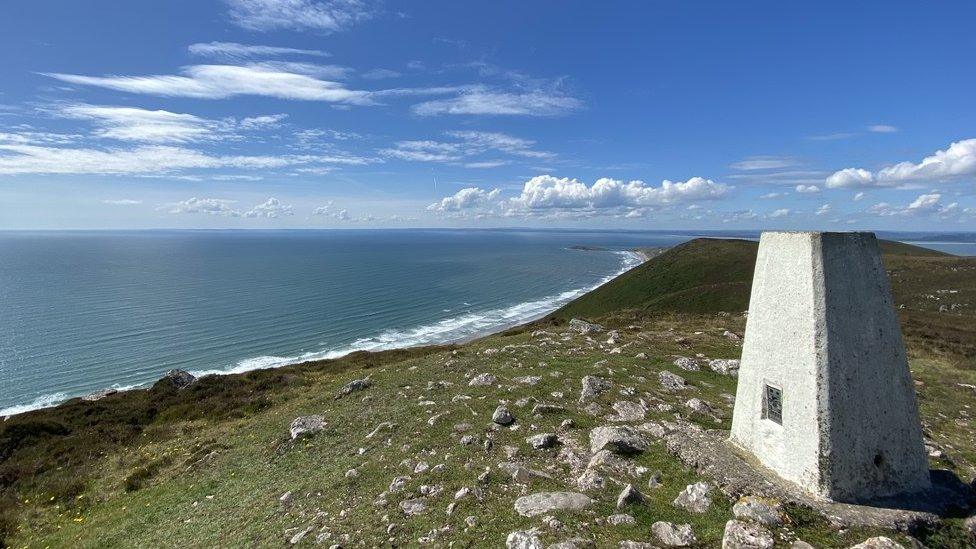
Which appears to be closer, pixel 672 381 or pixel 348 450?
pixel 348 450

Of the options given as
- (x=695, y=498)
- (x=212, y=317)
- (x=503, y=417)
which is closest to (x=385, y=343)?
(x=212, y=317)

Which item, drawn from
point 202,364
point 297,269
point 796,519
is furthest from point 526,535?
point 297,269

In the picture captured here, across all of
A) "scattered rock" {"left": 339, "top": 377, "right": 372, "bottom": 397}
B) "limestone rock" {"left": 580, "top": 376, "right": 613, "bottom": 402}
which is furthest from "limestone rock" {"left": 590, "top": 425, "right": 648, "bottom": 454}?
"scattered rock" {"left": 339, "top": 377, "right": 372, "bottom": 397}

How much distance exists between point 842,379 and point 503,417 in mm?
10909

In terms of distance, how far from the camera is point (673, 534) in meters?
9.87

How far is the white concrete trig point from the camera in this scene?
428 inches

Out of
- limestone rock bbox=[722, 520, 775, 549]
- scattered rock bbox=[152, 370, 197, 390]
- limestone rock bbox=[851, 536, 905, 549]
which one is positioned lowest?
scattered rock bbox=[152, 370, 197, 390]

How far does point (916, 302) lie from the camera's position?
67938 mm

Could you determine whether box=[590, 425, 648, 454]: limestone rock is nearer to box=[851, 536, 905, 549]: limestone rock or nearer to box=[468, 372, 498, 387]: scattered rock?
box=[851, 536, 905, 549]: limestone rock

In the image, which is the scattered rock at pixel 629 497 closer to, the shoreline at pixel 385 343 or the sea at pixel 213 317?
the shoreline at pixel 385 343

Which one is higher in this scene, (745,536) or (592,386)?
(745,536)

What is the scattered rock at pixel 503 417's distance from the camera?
17.2 meters

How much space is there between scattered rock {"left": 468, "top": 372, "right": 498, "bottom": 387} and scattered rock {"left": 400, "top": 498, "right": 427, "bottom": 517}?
994cm

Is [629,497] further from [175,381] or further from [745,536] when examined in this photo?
[175,381]
